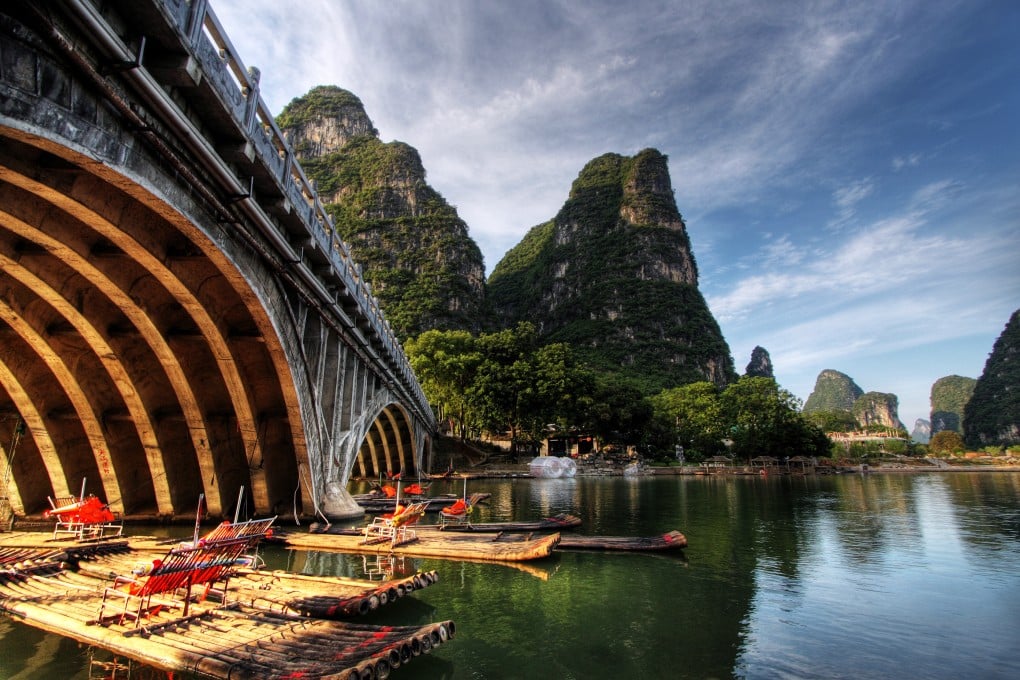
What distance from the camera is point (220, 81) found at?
369 inches

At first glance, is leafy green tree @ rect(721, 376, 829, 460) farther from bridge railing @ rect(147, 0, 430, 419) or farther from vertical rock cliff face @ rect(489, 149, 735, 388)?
bridge railing @ rect(147, 0, 430, 419)

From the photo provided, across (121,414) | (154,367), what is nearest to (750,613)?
(154,367)

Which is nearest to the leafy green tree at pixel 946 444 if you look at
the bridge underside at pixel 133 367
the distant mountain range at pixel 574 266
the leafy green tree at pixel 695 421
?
the distant mountain range at pixel 574 266

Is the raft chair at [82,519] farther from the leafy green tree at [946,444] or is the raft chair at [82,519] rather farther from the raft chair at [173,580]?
the leafy green tree at [946,444]

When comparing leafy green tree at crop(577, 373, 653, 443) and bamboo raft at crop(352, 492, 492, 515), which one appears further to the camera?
leafy green tree at crop(577, 373, 653, 443)

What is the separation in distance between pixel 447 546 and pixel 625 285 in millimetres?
135498

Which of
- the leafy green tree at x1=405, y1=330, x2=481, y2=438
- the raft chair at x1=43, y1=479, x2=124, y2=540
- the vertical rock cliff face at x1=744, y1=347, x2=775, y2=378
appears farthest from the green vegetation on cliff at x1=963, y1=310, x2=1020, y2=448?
the raft chair at x1=43, y1=479, x2=124, y2=540

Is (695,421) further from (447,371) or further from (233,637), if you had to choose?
(233,637)

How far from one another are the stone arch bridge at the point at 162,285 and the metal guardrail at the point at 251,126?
0.05 m

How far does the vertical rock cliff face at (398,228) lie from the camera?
111875 mm

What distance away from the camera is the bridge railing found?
27.4ft

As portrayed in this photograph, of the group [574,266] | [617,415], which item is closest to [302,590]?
[617,415]

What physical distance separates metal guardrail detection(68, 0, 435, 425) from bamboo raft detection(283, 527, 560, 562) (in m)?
7.40

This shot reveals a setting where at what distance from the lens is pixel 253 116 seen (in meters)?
10.7
